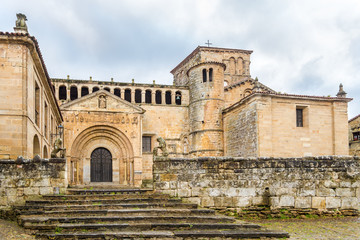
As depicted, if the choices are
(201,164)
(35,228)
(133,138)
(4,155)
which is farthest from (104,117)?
(35,228)

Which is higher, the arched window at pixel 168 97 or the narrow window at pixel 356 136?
the arched window at pixel 168 97

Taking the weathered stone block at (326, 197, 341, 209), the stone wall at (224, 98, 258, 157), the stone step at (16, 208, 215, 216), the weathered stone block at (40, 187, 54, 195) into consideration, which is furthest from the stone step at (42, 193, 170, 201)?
the stone wall at (224, 98, 258, 157)

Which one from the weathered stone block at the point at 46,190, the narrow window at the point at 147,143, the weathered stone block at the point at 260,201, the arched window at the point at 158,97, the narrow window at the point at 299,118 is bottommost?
the weathered stone block at the point at 260,201

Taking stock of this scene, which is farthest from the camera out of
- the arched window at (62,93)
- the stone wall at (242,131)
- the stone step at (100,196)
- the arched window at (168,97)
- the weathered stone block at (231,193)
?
the arched window at (168,97)

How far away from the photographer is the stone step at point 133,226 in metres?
7.52

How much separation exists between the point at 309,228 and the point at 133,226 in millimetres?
4790

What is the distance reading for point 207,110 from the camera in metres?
30.3

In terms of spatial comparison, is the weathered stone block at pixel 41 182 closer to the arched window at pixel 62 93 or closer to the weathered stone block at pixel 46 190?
the weathered stone block at pixel 46 190

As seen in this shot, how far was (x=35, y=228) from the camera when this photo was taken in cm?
755

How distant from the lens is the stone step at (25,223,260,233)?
296 inches

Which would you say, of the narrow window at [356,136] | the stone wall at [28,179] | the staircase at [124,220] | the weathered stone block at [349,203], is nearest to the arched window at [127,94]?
the narrow window at [356,136]

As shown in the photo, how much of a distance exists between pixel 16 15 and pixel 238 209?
438 inches

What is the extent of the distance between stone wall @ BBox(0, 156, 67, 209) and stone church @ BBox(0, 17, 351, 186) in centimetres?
333

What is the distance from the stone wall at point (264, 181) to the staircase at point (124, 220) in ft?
2.76
